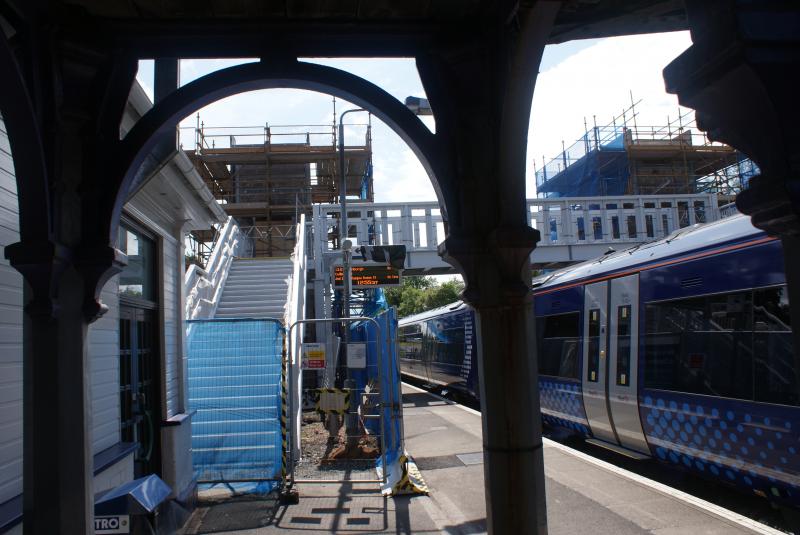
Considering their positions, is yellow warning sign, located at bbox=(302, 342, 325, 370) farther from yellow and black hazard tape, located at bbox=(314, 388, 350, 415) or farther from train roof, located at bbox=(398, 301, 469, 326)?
train roof, located at bbox=(398, 301, 469, 326)

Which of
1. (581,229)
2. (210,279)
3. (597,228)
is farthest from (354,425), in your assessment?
(597,228)

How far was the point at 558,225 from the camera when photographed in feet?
64.5

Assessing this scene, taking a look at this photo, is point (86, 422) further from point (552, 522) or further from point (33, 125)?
point (552, 522)

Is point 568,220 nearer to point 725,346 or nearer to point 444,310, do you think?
point 444,310

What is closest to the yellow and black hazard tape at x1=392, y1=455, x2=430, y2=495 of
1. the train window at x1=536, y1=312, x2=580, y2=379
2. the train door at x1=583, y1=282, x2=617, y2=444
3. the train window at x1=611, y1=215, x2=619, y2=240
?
the train door at x1=583, y1=282, x2=617, y2=444

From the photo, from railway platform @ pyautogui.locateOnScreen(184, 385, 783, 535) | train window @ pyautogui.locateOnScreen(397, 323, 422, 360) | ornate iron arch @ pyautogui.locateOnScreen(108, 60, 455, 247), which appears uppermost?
ornate iron arch @ pyautogui.locateOnScreen(108, 60, 455, 247)

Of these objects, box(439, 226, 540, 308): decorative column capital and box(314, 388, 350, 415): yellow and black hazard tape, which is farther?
box(314, 388, 350, 415): yellow and black hazard tape

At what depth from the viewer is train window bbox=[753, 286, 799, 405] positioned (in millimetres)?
6031

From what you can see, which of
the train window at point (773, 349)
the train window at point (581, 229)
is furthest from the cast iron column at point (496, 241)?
the train window at point (581, 229)

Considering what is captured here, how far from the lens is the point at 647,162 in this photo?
3056cm

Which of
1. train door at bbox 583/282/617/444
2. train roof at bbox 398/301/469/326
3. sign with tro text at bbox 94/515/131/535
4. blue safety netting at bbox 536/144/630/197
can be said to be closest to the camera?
sign with tro text at bbox 94/515/131/535

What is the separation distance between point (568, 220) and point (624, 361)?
1116 cm

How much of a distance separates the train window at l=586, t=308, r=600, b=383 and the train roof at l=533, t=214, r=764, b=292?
0.67 metres

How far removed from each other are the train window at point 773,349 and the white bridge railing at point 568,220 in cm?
1068
